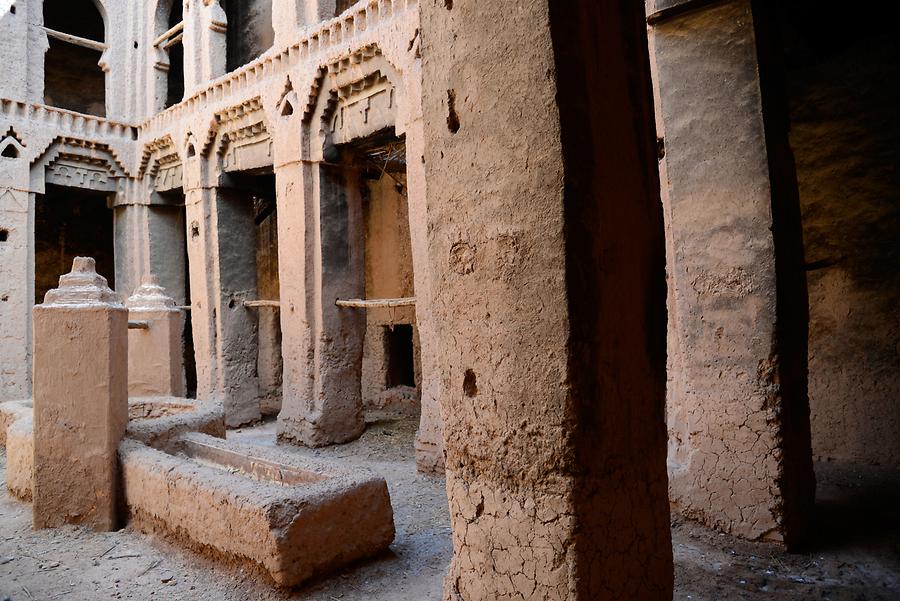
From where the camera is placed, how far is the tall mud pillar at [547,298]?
5.90ft

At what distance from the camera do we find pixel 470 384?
204cm

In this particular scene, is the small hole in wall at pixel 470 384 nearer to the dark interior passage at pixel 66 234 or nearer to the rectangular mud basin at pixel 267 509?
the rectangular mud basin at pixel 267 509

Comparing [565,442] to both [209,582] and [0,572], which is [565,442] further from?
[0,572]

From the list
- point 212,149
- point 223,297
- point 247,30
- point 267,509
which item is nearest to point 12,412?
point 223,297

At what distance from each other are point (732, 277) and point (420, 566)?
2720mm

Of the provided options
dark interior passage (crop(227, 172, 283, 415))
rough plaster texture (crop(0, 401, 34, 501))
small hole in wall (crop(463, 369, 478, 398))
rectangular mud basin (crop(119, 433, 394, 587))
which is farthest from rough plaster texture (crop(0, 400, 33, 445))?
small hole in wall (crop(463, 369, 478, 398))

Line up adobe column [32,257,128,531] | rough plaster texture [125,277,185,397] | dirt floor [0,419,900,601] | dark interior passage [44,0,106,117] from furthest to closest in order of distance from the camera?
dark interior passage [44,0,106,117], rough plaster texture [125,277,185,397], adobe column [32,257,128,531], dirt floor [0,419,900,601]

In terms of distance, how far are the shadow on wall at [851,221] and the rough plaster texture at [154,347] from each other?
659 centimetres

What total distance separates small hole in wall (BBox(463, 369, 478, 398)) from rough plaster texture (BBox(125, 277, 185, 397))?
558 cm

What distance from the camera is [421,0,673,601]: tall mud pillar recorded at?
180cm

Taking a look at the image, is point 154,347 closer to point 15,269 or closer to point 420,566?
point 420,566

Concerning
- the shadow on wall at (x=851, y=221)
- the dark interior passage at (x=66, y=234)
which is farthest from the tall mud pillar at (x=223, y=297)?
A: the shadow on wall at (x=851, y=221)

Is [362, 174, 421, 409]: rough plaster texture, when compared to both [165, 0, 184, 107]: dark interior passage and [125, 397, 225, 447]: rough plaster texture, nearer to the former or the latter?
[125, 397, 225, 447]: rough plaster texture

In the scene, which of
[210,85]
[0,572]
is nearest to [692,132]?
[0,572]
